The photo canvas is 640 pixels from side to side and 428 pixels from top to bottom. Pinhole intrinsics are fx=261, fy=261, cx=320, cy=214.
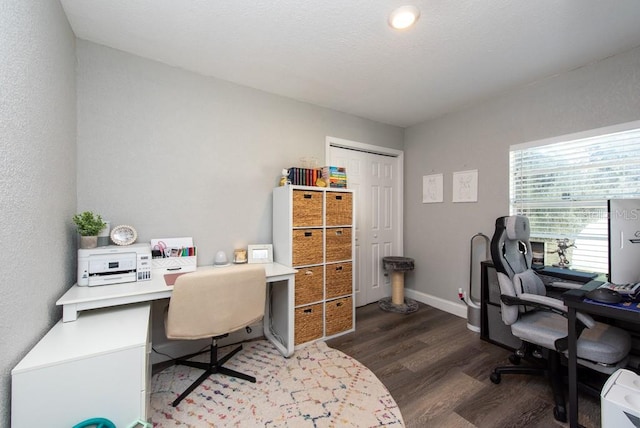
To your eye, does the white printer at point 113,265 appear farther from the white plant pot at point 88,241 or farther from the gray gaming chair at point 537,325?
the gray gaming chair at point 537,325

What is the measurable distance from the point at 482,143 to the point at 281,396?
320 cm

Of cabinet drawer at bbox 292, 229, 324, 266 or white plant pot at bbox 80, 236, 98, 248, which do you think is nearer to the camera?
white plant pot at bbox 80, 236, 98, 248

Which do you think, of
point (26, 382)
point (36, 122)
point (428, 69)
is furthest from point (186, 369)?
point (428, 69)

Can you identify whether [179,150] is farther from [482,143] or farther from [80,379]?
[482,143]

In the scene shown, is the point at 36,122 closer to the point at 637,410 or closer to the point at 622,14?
the point at 637,410

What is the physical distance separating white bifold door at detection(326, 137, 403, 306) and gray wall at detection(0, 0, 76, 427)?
2406mm

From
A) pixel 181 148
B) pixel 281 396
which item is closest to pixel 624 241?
pixel 281 396

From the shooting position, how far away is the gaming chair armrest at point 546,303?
1514 millimetres

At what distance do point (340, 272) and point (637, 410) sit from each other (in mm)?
2053

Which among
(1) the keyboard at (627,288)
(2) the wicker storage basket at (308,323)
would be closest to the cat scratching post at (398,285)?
(2) the wicker storage basket at (308,323)

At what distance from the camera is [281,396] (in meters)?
1.82

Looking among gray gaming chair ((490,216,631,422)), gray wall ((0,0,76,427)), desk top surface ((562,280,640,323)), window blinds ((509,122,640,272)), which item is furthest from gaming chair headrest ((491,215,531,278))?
gray wall ((0,0,76,427))

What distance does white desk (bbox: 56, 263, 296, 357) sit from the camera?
1.50 meters

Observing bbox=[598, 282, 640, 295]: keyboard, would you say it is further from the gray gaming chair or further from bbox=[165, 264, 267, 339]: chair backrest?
bbox=[165, 264, 267, 339]: chair backrest
